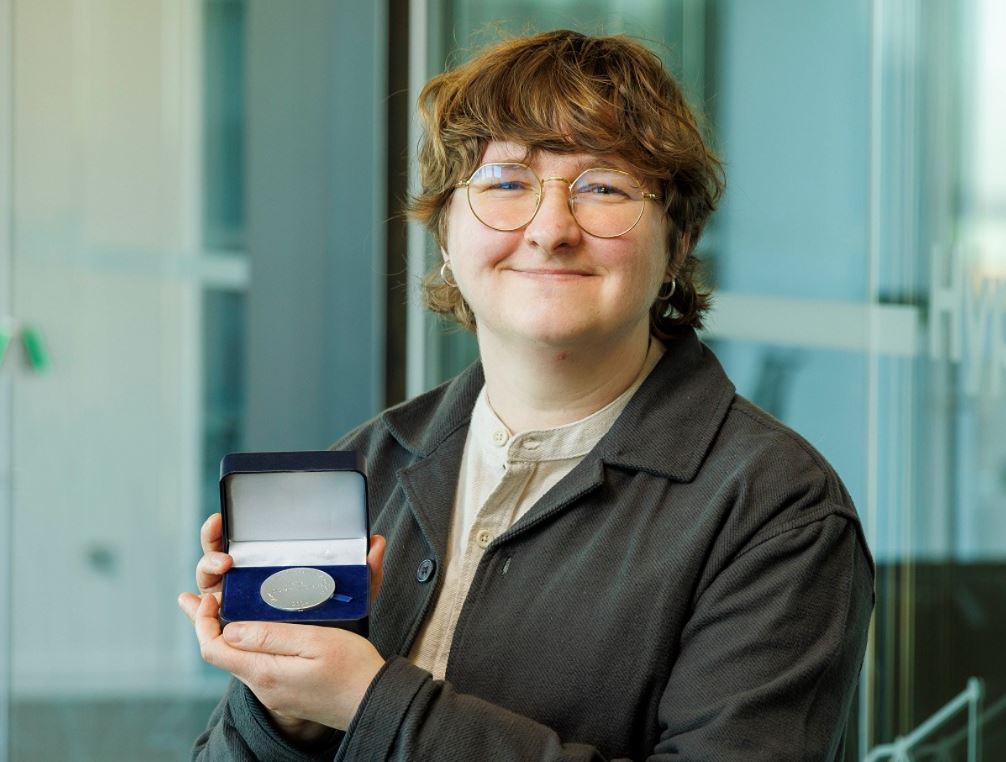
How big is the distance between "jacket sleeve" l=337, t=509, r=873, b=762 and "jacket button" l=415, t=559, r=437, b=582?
23 centimetres

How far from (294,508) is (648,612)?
437 millimetres

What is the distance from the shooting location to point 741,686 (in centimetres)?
138

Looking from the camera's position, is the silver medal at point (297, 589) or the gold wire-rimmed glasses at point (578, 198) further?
the gold wire-rimmed glasses at point (578, 198)

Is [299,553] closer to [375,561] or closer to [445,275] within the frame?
[375,561]

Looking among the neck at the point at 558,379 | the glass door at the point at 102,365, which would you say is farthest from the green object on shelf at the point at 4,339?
the neck at the point at 558,379

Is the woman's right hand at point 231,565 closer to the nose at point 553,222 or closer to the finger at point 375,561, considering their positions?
the finger at point 375,561

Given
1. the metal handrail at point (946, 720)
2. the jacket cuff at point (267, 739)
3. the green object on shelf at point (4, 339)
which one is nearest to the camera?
the jacket cuff at point (267, 739)

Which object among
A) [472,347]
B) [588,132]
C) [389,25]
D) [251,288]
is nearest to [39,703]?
[251,288]

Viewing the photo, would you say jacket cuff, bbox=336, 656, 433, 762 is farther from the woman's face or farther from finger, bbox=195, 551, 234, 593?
the woman's face

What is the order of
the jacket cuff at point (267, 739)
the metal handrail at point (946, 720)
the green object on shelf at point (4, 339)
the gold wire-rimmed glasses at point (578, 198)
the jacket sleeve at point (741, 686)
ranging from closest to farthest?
the jacket sleeve at point (741, 686) → the jacket cuff at point (267, 739) → the gold wire-rimmed glasses at point (578, 198) → the metal handrail at point (946, 720) → the green object on shelf at point (4, 339)

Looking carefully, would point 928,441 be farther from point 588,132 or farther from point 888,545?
point 588,132

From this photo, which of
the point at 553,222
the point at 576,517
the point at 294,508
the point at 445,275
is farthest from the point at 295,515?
the point at 445,275

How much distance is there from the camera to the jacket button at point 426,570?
1.63 m

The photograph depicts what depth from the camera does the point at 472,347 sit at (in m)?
3.95
